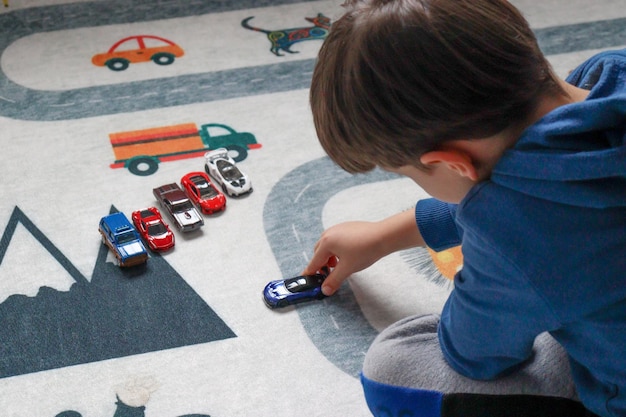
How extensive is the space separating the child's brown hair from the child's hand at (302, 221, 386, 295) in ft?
1.09

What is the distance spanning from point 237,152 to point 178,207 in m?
0.17

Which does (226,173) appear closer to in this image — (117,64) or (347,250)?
(347,250)

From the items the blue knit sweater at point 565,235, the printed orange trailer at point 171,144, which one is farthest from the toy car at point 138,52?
the blue knit sweater at point 565,235

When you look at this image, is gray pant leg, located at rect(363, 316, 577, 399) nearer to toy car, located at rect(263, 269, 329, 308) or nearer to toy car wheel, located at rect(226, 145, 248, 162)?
toy car, located at rect(263, 269, 329, 308)

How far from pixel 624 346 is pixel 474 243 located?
14cm

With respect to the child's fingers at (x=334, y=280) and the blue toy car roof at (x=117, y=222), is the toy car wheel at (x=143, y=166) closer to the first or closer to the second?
the blue toy car roof at (x=117, y=222)

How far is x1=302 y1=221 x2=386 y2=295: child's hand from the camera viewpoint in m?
0.94

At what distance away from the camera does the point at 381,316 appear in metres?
0.93

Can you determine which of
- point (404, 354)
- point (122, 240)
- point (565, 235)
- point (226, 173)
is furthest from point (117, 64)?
point (565, 235)

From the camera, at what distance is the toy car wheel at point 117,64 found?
53.7 inches

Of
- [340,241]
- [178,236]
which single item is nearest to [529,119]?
[340,241]

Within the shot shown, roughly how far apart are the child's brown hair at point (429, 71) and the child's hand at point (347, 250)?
1.09ft

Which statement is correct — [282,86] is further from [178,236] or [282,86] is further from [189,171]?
[178,236]

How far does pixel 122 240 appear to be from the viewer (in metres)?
0.98
